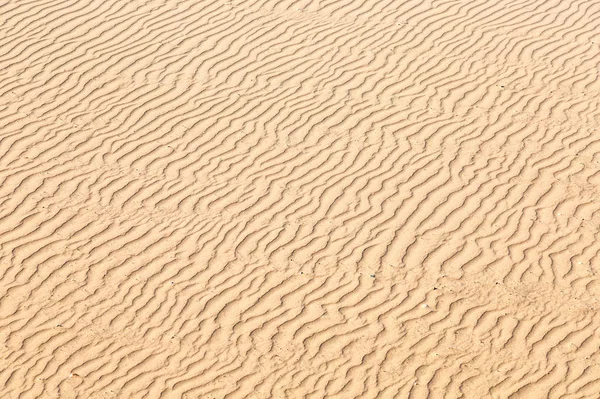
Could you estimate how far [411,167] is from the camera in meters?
10.2

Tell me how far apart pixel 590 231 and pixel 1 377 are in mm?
6482

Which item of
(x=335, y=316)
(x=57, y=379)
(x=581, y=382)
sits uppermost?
(x=57, y=379)

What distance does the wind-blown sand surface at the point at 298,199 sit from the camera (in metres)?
7.70

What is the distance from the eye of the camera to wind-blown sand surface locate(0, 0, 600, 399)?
7699 mm

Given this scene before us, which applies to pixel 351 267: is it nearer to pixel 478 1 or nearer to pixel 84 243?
pixel 84 243

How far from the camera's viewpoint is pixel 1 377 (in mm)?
7359

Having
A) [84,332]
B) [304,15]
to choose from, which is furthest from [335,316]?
[304,15]

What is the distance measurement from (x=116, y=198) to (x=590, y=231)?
5509 millimetres

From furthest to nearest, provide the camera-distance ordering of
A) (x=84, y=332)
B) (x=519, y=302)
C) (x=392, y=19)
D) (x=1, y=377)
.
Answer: (x=392, y=19)
(x=519, y=302)
(x=84, y=332)
(x=1, y=377)

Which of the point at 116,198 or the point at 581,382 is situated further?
the point at 116,198

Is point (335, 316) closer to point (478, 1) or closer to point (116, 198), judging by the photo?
point (116, 198)

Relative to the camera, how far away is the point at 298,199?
31.7 feet

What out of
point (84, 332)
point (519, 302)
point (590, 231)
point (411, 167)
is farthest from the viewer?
point (411, 167)

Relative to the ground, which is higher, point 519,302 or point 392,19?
point 392,19
